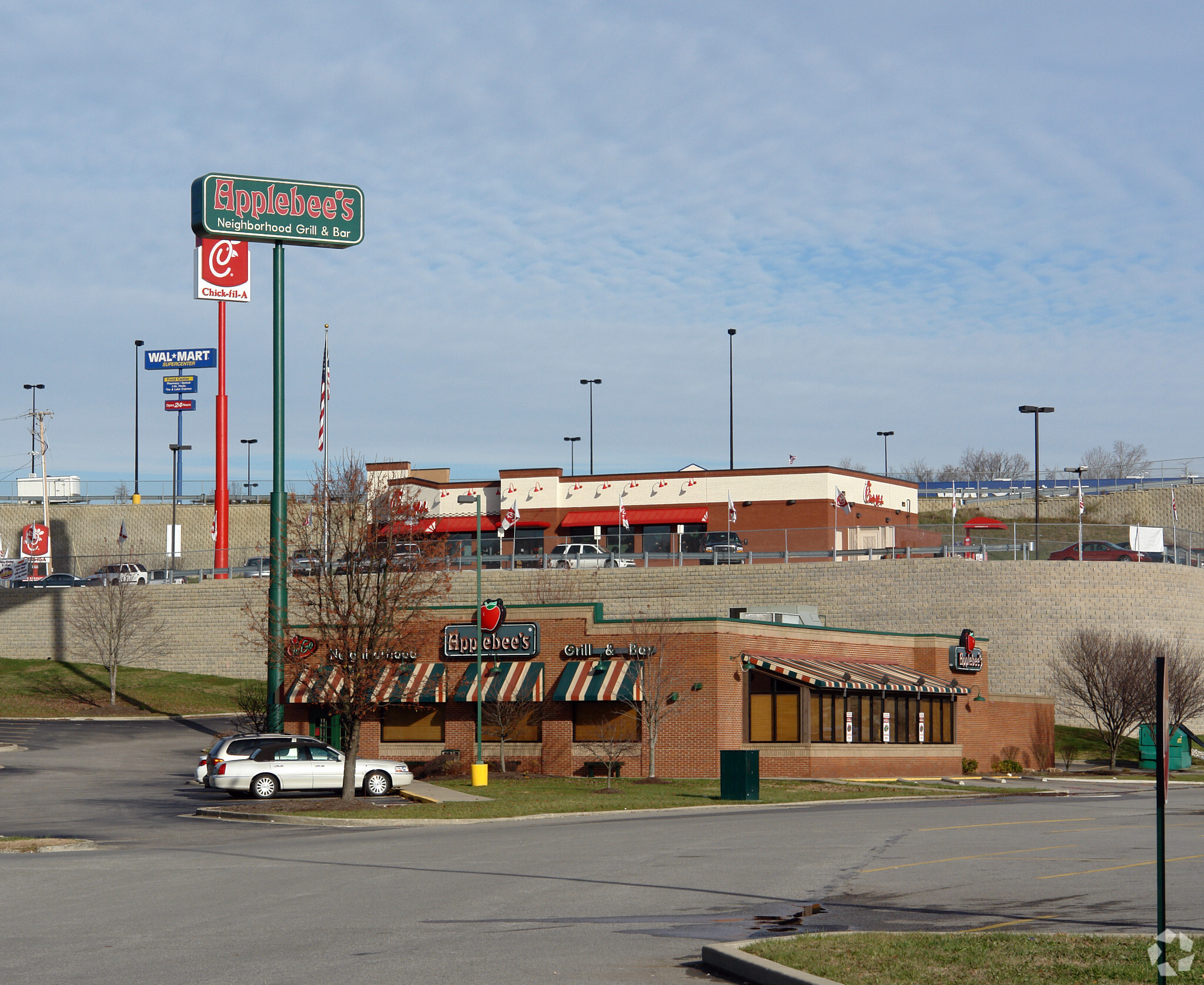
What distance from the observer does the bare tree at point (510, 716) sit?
1610 inches

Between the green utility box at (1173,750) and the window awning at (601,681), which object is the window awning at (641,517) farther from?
the window awning at (601,681)

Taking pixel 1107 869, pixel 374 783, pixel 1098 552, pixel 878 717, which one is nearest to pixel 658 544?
pixel 1098 552

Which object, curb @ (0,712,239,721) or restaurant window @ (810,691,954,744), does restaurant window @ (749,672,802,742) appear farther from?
curb @ (0,712,239,721)

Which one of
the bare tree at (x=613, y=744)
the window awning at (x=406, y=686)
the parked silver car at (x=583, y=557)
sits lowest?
the bare tree at (x=613, y=744)

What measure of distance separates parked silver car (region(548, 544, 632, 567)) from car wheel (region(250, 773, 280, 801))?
31194 millimetres

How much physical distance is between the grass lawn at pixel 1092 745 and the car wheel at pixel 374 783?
3035cm

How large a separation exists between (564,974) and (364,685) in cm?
2101

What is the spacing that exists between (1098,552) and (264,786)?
40731 mm

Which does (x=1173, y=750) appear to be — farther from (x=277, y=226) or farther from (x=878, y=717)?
(x=277, y=226)

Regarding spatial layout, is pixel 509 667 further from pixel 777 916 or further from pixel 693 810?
pixel 777 916

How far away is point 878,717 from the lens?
144ft

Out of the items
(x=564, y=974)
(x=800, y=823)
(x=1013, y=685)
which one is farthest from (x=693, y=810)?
(x=1013, y=685)

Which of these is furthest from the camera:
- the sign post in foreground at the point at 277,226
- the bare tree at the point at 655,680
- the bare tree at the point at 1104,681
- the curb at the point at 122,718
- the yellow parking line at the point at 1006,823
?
the curb at the point at 122,718

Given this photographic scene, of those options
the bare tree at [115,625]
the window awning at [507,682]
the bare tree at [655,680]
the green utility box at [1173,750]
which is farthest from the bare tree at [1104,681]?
the bare tree at [115,625]
